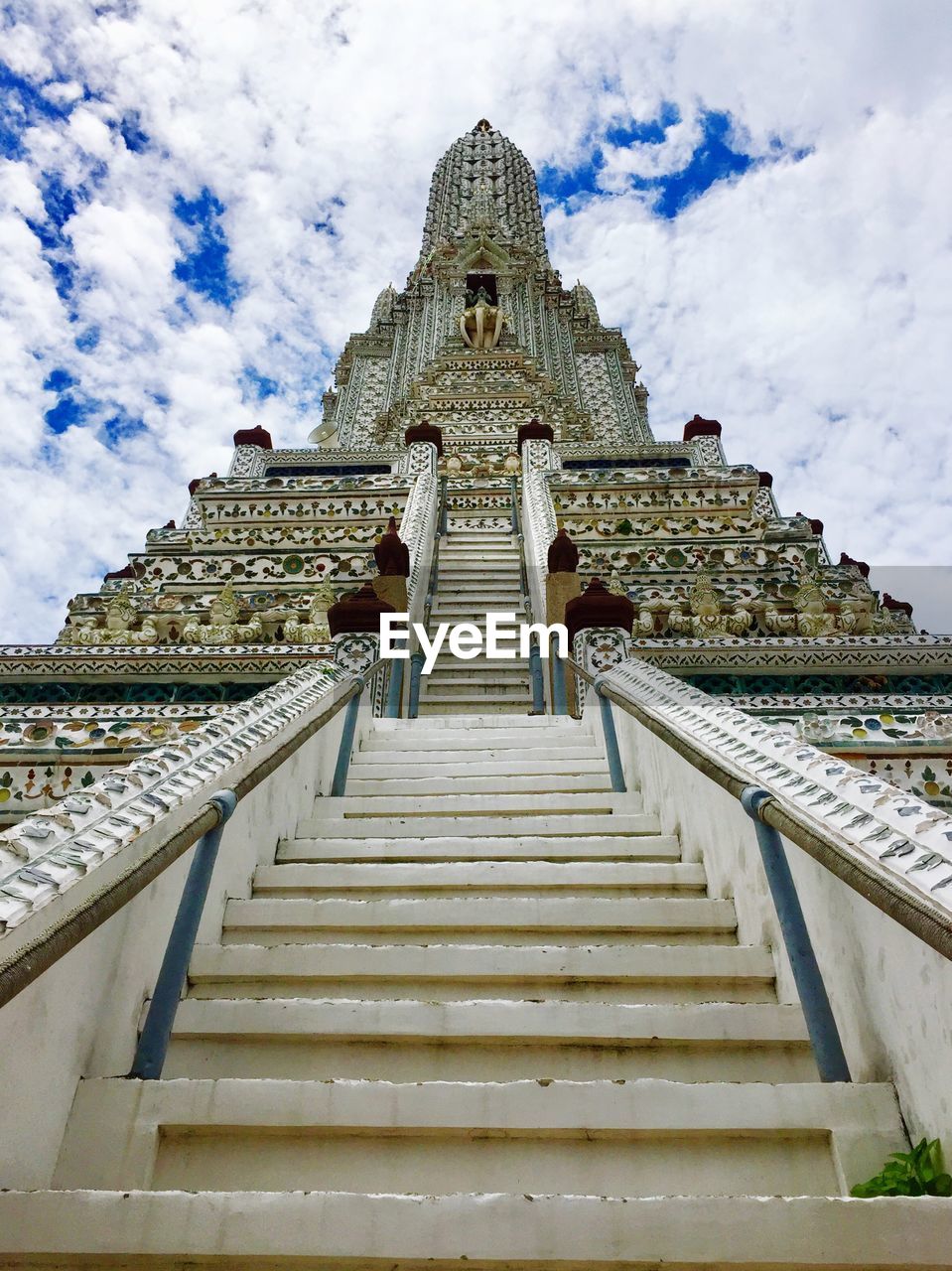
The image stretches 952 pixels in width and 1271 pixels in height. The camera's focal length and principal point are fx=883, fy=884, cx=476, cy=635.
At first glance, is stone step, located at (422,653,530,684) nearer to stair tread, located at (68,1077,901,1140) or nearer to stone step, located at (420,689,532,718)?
stone step, located at (420,689,532,718)

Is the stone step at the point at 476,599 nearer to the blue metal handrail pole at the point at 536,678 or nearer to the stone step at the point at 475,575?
the stone step at the point at 475,575

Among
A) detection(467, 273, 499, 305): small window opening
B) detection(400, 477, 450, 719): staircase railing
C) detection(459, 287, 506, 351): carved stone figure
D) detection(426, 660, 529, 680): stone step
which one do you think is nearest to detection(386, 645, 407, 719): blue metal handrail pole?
detection(400, 477, 450, 719): staircase railing

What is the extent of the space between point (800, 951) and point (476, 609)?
6.58m

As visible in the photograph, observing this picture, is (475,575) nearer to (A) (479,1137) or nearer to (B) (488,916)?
(B) (488,916)

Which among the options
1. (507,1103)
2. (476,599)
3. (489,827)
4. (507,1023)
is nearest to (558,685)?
(476,599)

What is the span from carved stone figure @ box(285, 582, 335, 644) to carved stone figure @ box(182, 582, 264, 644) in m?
0.26

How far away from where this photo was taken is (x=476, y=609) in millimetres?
8703

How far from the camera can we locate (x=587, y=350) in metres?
26.4

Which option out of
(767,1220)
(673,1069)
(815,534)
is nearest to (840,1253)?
(767,1220)

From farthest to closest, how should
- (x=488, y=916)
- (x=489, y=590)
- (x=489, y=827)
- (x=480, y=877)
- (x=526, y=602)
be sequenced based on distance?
(x=489, y=590)
(x=526, y=602)
(x=489, y=827)
(x=480, y=877)
(x=488, y=916)

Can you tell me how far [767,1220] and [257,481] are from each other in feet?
33.8

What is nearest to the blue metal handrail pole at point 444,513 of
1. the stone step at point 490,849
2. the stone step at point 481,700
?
the stone step at point 481,700

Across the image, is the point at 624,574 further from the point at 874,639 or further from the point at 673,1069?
the point at 673,1069

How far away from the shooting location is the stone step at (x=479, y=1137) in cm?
191
